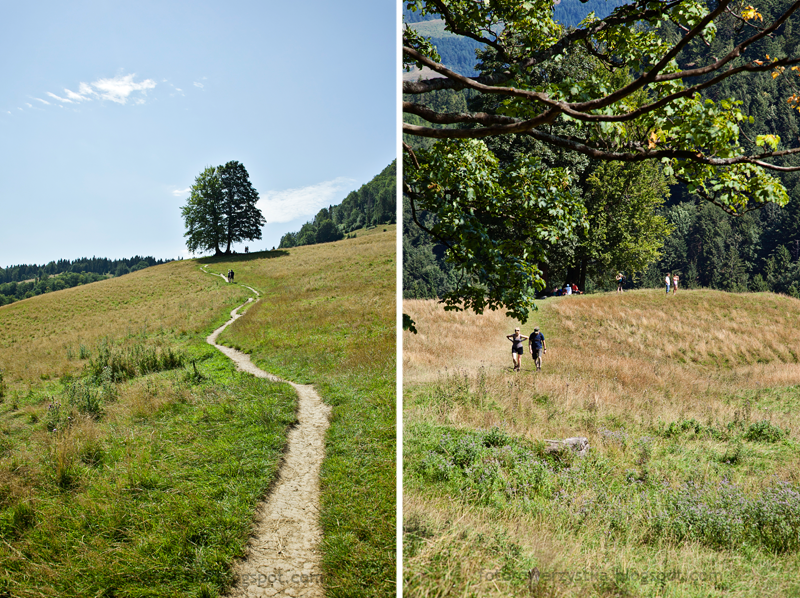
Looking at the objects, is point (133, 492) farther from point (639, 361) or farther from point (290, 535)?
point (639, 361)

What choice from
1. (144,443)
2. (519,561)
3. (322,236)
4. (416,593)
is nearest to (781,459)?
(519,561)

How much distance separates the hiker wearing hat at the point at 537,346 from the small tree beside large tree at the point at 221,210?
21.8 feet

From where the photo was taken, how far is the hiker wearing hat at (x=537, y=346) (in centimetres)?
683

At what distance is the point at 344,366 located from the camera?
32.9 ft

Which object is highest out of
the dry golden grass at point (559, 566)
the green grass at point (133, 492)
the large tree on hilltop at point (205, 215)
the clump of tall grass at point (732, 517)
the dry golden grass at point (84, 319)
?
the large tree on hilltop at point (205, 215)

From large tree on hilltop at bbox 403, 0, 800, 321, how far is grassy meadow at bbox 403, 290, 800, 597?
1102 millimetres

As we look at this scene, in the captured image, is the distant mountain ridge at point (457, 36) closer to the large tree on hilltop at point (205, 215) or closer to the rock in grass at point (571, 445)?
the rock in grass at point (571, 445)

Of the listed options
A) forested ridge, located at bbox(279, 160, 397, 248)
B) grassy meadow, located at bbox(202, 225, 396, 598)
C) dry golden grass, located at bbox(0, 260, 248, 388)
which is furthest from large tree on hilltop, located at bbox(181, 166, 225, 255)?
forested ridge, located at bbox(279, 160, 397, 248)

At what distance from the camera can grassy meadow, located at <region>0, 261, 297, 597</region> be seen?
368 centimetres

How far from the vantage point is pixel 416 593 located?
208 cm

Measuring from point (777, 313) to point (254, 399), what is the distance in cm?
708

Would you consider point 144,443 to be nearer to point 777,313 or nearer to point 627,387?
point 627,387

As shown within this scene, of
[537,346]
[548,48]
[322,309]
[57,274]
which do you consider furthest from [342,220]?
[548,48]

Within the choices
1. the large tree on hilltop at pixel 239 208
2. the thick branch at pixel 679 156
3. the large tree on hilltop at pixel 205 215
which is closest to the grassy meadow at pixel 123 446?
the large tree on hilltop at pixel 205 215
